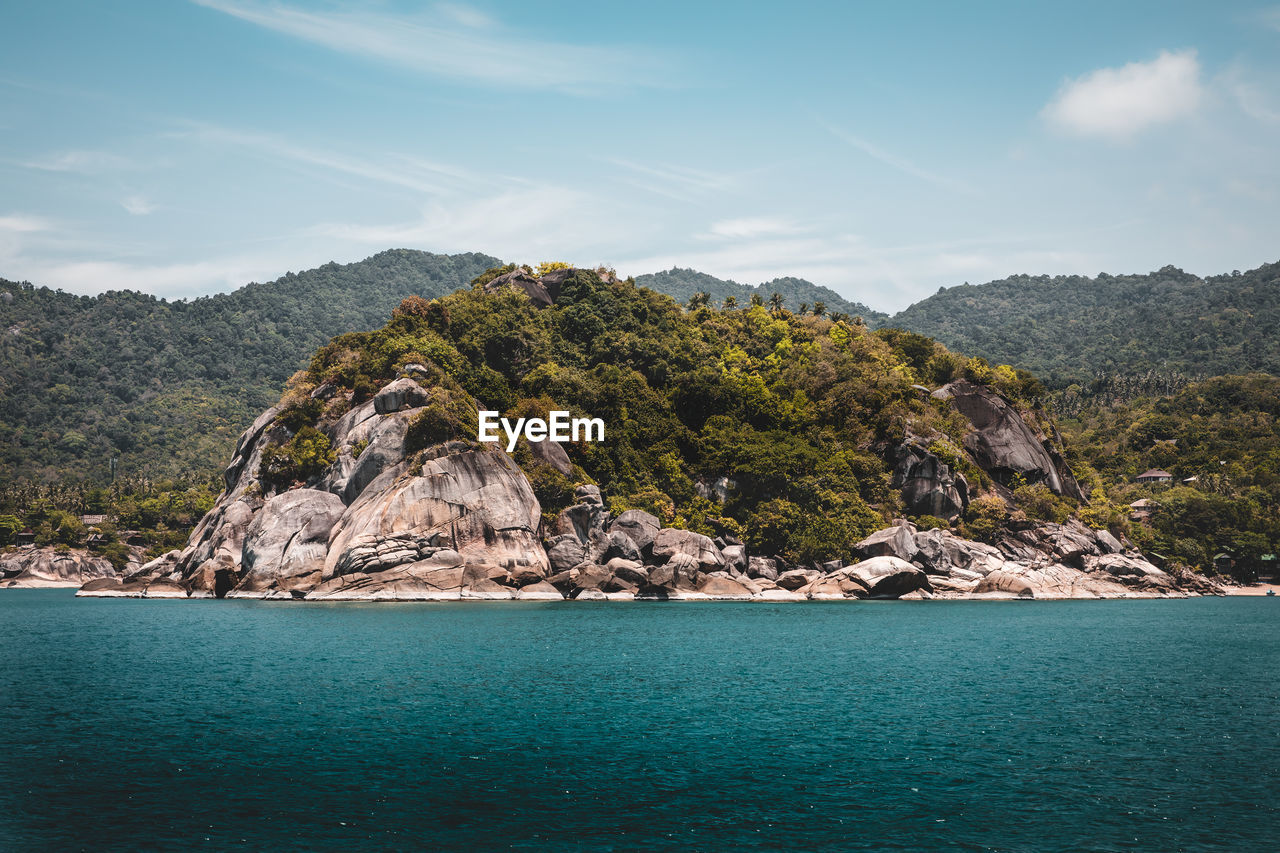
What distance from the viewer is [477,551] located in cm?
7500

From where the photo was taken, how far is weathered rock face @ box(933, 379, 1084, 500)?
337ft

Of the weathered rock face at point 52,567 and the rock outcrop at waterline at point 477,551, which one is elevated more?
the rock outcrop at waterline at point 477,551

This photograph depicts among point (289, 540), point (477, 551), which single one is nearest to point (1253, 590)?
point (477, 551)

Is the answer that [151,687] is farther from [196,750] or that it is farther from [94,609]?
[94,609]

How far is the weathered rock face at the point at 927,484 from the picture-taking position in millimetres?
93000

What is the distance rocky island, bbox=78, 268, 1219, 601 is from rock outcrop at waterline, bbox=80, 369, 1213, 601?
0.21 metres

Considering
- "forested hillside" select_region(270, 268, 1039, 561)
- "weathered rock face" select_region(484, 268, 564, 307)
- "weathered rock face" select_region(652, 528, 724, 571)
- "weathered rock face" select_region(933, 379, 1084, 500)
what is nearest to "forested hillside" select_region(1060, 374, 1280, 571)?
"weathered rock face" select_region(933, 379, 1084, 500)

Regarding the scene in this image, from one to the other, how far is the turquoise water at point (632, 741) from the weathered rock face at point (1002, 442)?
170ft

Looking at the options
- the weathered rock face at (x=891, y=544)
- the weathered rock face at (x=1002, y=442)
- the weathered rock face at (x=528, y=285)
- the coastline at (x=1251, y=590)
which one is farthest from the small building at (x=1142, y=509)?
the weathered rock face at (x=528, y=285)

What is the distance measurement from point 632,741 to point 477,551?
50.3 metres

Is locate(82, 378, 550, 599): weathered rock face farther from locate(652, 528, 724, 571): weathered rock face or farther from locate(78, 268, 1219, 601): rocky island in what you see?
locate(652, 528, 724, 571): weathered rock face

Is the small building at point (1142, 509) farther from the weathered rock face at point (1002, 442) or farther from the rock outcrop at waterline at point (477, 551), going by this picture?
the rock outcrop at waterline at point (477, 551)

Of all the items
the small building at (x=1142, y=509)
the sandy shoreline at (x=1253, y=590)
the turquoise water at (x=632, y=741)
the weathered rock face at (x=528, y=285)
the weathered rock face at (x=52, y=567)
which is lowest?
the weathered rock face at (x=52, y=567)

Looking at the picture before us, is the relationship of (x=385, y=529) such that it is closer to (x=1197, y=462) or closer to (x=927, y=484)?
(x=927, y=484)
